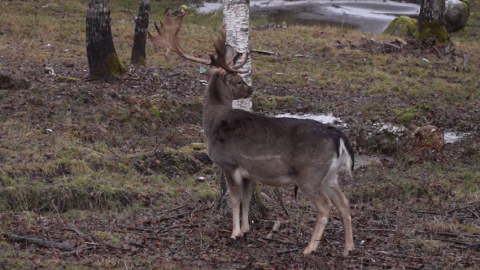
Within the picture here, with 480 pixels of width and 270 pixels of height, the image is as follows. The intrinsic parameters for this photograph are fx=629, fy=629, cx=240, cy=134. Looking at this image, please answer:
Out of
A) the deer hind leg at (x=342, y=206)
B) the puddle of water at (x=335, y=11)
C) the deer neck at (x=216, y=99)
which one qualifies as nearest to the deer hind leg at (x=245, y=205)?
the deer neck at (x=216, y=99)

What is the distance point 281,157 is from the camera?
6.44m

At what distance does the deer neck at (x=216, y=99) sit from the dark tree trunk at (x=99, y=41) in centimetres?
637

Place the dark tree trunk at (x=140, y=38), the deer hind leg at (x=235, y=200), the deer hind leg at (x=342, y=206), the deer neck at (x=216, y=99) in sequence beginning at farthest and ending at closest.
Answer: the dark tree trunk at (x=140, y=38) < the deer neck at (x=216, y=99) < the deer hind leg at (x=235, y=200) < the deer hind leg at (x=342, y=206)

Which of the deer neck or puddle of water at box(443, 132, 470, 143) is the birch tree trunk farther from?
puddle of water at box(443, 132, 470, 143)

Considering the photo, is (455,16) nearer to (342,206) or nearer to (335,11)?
(335,11)

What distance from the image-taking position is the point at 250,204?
7.58 metres

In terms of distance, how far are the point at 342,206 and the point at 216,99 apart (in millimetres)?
2071

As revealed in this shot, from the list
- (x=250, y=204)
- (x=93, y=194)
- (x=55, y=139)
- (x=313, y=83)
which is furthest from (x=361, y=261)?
(x=313, y=83)

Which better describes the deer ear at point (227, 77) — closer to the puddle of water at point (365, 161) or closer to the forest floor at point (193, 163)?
the forest floor at point (193, 163)

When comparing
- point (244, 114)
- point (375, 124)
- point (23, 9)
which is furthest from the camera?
point (23, 9)

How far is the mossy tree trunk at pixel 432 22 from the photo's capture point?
771 inches

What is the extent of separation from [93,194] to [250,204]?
2.05 metres

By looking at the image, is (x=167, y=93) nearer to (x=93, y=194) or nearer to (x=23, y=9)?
(x=93, y=194)

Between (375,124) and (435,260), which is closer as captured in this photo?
(435,260)
